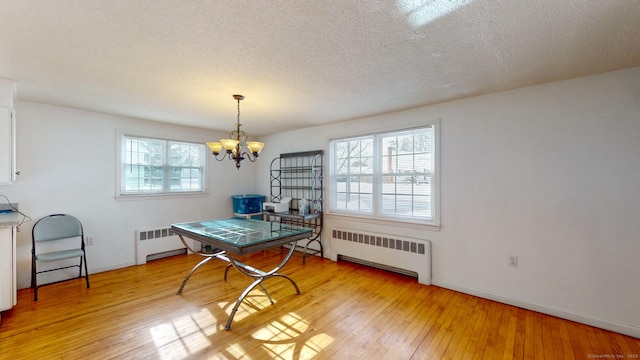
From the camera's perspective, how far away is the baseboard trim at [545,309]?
2262 mm

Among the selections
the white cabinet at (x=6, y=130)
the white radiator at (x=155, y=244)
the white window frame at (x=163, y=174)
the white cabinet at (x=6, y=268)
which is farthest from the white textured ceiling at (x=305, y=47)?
the white radiator at (x=155, y=244)

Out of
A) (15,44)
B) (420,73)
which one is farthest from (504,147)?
(15,44)

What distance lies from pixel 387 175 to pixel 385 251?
43.1 inches

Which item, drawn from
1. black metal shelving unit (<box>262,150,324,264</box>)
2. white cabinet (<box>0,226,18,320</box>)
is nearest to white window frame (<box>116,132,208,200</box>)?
black metal shelving unit (<box>262,150,324,264</box>)

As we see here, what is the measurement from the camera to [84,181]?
361 cm

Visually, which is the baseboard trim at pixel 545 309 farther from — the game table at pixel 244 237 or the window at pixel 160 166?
the window at pixel 160 166

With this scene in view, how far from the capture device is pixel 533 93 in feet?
8.75

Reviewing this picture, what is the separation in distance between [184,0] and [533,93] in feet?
10.5

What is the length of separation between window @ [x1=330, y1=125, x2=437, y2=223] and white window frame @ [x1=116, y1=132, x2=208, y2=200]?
8.16 ft

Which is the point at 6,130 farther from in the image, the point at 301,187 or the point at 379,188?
the point at 379,188

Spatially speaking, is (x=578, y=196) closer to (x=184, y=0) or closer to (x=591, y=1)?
(x=591, y=1)

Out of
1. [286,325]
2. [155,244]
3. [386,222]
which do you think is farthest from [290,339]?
[155,244]

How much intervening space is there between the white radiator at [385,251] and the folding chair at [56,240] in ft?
11.0

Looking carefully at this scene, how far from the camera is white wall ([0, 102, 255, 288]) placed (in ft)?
10.5
